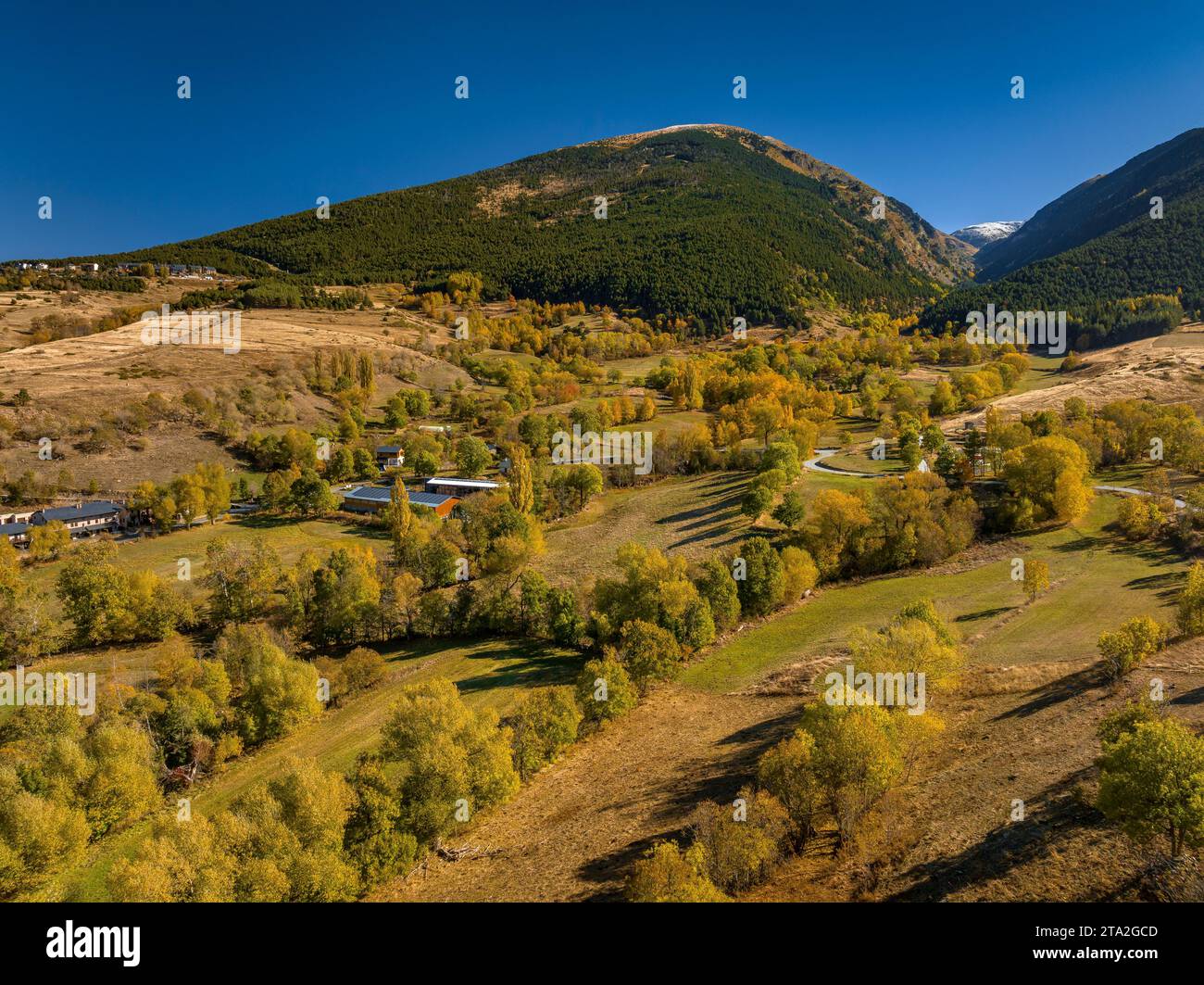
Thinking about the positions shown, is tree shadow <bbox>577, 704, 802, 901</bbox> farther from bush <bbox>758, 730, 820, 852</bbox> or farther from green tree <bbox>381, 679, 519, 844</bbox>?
green tree <bbox>381, 679, 519, 844</bbox>

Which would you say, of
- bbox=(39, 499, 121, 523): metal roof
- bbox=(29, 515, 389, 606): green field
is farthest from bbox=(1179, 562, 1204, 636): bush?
bbox=(39, 499, 121, 523): metal roof

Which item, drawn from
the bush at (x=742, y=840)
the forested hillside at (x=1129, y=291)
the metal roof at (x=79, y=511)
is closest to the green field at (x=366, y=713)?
the bush at (x=742, y=840)

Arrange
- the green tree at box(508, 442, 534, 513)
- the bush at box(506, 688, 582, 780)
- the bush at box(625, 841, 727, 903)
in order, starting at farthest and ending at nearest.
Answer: the green tree at box(508, 442, 534, 513), the bush at box(506, 688, 582, 780), the bush at box(625, 841, 727, 903)

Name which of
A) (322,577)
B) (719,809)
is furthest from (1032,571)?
(322,577)

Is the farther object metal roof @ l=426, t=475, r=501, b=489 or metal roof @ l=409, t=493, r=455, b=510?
metal roof @ l=426, t=475, r=501, b=489

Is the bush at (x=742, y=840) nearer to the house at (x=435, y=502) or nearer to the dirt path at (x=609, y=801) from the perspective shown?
the dirt path at (x=609, y=801)

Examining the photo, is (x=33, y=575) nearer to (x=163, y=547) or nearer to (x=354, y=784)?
(x=163, y=547)

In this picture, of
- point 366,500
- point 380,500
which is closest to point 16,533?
point 366,500
